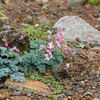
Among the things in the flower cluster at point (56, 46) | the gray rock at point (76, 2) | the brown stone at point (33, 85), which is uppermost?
the gray rock at point (76, 2)

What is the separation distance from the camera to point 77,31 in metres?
5.64

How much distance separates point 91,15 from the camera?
22.8 ft

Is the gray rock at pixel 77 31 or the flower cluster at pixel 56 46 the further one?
the gray rock at pixel 77 31

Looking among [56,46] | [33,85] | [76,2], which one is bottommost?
[33,85]

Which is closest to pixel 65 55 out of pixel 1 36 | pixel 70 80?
pixel 70 80

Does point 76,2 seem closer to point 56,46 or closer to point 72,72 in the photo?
point 56,46

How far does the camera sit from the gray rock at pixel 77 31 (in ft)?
17.5

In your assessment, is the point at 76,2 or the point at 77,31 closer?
the point at 77,31

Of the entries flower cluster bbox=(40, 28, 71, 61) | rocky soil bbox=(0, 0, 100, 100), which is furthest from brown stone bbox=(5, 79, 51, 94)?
flower cluster bbox=(40, 28, 71, 61)

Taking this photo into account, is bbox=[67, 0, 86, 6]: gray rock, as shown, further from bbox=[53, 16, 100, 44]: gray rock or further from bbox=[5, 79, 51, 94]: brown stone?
bbox=[5, 79, 51, 94]: brown stone

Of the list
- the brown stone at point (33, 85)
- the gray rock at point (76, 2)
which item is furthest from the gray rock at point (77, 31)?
the brown stone at point (33, 85)

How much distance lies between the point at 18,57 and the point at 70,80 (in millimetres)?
999

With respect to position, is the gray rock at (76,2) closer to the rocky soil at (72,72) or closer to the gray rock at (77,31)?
the rocky soil at (72,72)

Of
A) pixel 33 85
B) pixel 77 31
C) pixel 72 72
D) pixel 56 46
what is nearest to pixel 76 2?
pixel 77 31
